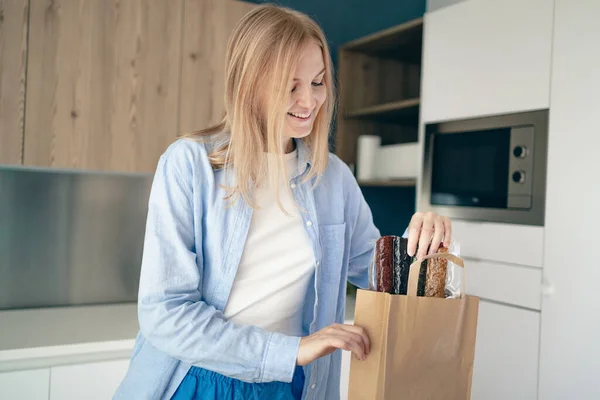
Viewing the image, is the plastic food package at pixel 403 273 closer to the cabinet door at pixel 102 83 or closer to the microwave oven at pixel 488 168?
the microwave oven at pixel 488 168

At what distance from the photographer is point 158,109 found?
2117 mm

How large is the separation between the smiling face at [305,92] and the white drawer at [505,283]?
1.15 meters

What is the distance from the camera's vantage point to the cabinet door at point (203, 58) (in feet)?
7.10

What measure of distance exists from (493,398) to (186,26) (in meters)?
1.77

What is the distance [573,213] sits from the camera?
68.4 inches

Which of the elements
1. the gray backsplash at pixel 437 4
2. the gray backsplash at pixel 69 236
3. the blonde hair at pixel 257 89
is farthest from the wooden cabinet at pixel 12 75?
the gray backsplash at pixel 437 4

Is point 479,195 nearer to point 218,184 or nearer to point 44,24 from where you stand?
point 218,184

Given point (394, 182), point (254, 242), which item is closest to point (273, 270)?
point (254, 242)

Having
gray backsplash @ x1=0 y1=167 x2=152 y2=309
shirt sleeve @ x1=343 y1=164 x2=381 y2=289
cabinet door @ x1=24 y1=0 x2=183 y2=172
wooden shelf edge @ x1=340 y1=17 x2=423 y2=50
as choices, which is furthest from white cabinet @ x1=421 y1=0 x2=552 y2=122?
gray backsplash @ x1=0 y1=167 x2=152 y2=309

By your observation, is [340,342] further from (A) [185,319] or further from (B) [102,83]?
(B) [102,83]

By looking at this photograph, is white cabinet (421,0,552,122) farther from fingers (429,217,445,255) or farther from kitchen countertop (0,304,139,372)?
kitchen countertop (0,304,139,372)

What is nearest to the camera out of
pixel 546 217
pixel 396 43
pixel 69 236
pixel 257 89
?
pixel 257 89

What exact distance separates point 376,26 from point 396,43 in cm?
38

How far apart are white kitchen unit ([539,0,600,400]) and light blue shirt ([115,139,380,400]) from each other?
2.64ft
